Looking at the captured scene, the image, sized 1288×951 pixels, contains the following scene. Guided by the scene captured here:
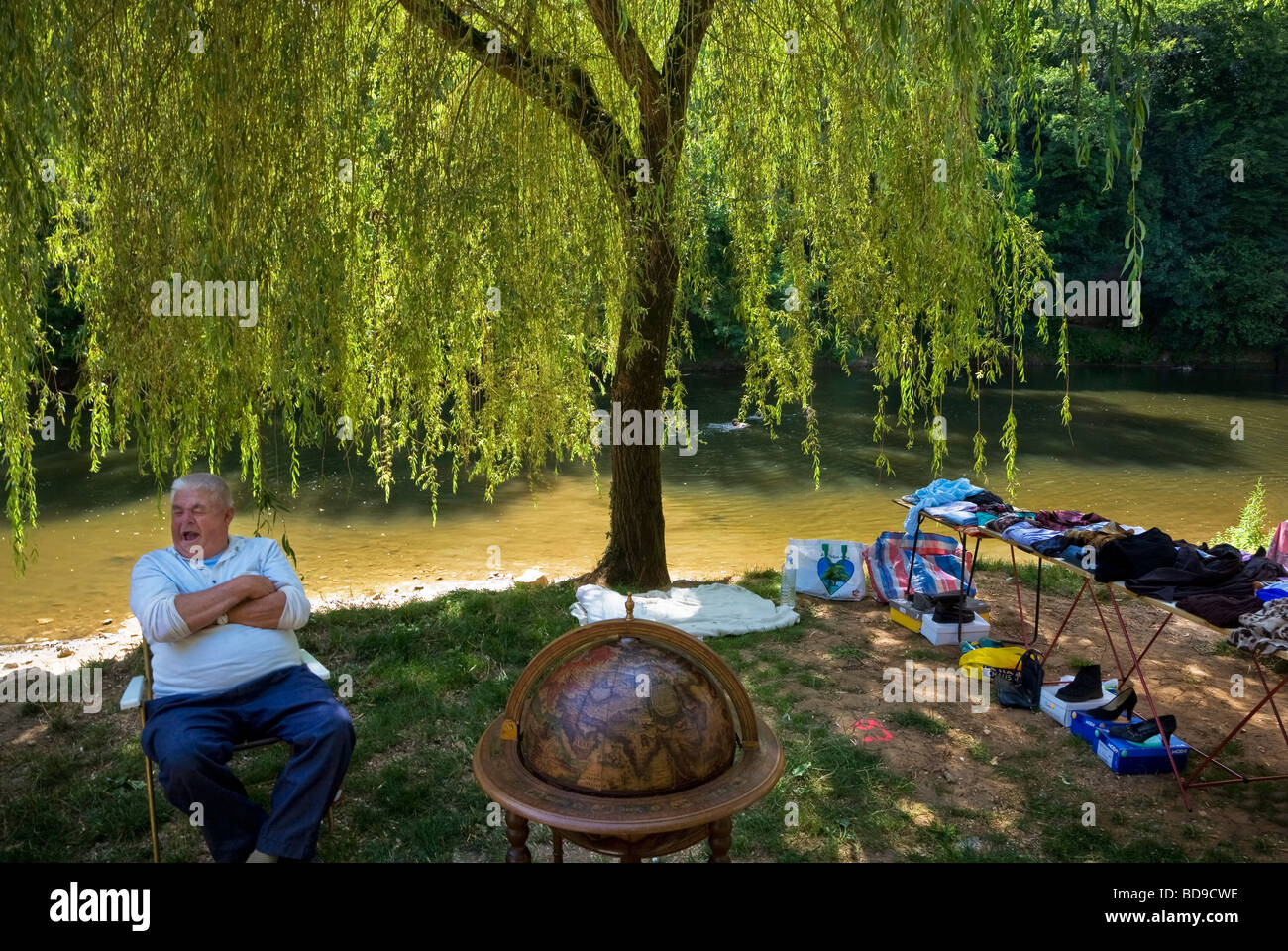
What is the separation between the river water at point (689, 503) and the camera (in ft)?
34.8

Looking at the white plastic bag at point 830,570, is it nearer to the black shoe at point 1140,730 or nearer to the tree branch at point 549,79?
the black shoe at point 1140,730

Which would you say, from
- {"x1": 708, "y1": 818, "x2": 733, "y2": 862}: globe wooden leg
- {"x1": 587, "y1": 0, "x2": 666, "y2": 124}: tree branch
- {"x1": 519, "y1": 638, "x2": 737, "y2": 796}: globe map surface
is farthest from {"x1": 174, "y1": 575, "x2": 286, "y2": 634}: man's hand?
{"x1": 587, "y1": 0, "x2": 666, "y2": 124}: tree branch

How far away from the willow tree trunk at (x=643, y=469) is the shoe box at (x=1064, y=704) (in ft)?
10.1

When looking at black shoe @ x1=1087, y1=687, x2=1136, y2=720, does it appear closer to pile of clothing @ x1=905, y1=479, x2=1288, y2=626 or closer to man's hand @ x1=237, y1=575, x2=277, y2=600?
pile of clothing @ x1=905, y1=479, x2=1288, y2=626

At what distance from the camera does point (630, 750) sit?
8.67 feet

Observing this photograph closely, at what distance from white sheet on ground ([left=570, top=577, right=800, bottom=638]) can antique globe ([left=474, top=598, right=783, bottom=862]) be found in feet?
11.6

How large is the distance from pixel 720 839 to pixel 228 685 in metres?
2.02

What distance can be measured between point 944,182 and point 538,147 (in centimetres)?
204

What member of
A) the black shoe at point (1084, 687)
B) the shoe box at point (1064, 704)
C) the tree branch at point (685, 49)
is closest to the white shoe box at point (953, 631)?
the shoe box at point (1064, 704)

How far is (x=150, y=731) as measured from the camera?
3490 millimetres

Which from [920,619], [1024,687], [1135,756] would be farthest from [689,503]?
[1135,756]

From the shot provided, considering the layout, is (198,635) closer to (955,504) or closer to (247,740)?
(247,740)

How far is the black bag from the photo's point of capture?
543 centimetres

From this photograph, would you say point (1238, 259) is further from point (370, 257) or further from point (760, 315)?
point (370, 257)
